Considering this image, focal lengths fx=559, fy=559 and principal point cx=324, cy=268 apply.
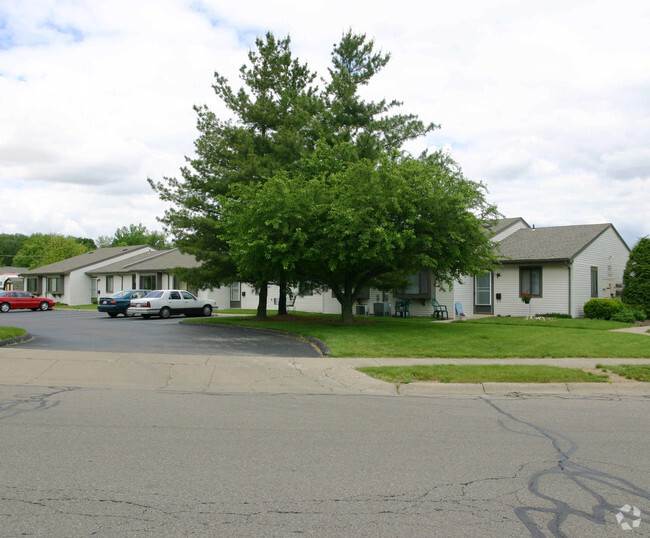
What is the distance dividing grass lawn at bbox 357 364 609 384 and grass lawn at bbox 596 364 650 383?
49 cm

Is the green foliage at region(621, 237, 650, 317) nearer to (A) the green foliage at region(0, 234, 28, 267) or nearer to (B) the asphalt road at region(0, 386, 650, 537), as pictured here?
(B) the asphalt road at region(0, 386, 650, 537)

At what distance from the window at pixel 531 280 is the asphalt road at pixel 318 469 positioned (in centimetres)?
1820

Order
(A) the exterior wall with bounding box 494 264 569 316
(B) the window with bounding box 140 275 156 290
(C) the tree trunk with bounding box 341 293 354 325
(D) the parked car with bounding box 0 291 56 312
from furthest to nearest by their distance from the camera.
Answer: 1. (B) the window with bounding box 140 275 156 290
2. (D) the parked car with bounding box 0 291 56 312
3. (A) the exterior wall with bounding box 494 264 569 316
4. (C) the tree trunk with bounding box 341 293 354 325

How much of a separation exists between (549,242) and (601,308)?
482 centimetres

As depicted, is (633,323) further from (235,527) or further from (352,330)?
(235,527)

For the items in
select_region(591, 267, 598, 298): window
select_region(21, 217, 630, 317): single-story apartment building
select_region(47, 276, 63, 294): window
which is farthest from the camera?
select_region(47, 276, 63, 294): window

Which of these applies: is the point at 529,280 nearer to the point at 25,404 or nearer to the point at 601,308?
the point at 601,308

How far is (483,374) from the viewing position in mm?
10781

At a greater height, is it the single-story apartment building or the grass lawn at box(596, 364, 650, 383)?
the single-story apartment building

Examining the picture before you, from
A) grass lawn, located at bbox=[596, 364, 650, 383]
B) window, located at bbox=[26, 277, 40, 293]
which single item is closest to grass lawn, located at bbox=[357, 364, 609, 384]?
grass lawn, located at bbox=[596, 364, 650, 383]

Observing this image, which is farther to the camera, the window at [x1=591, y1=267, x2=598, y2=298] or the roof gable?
the window at [x1=591, y1=267, x2=598, y2=298]

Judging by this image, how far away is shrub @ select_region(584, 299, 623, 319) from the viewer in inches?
937

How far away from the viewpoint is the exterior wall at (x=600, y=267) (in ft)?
83.6

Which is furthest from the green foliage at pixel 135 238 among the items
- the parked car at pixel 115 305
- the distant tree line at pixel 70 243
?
the parked car at pixel 115 305
